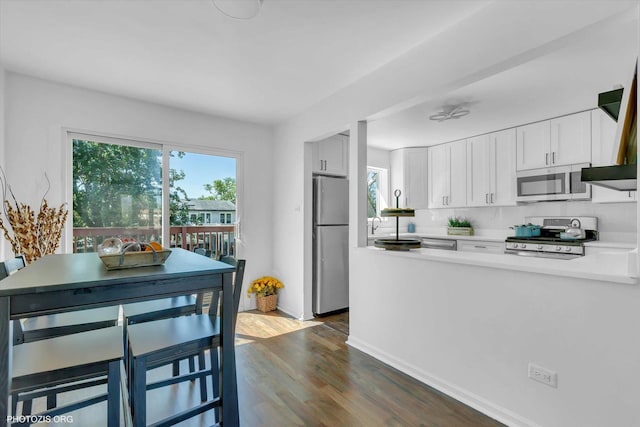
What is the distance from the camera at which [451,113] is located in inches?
135

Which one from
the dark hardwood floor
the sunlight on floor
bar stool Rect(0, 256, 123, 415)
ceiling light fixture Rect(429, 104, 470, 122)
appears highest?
ceiling light fixture Rect(429, 104, 470, 122)

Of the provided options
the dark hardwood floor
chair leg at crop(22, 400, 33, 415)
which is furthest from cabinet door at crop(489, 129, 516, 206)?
chair leg at crop(22, 400, 33, 415)

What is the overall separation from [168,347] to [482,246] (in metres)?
4.06

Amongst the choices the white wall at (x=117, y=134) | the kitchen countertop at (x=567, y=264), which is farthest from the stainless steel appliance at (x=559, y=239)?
the white wall at (x=117, y=134)

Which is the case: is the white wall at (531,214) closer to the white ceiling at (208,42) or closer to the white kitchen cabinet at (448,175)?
the white kitchen cabinet at (448,175)

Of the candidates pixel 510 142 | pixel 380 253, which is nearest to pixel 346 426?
pixel 380 253

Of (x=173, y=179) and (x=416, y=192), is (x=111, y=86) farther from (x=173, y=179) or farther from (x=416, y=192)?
(x=416, y=192)

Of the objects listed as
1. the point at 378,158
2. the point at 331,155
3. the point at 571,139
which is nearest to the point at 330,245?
the point at 331,155

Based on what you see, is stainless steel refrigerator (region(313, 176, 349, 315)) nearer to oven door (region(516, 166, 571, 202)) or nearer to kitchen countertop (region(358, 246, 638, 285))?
kitchen countertop (region(358, 246, 638, 285))

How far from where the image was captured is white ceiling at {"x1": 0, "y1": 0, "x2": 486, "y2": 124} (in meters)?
1.91

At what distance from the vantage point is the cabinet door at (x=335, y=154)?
156 inches

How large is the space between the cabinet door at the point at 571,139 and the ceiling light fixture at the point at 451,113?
1206mm

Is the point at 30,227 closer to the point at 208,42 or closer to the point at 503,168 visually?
the point at 208,42

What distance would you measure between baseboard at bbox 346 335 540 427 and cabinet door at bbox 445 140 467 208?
2.97 meters
